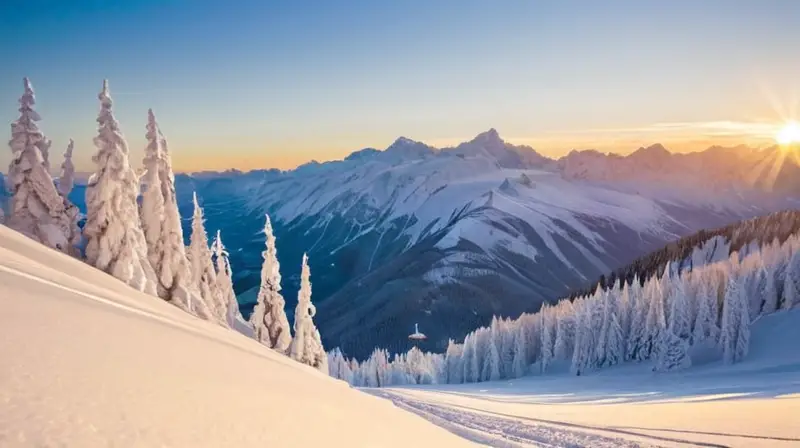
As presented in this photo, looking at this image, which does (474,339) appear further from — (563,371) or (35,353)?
(35,353)

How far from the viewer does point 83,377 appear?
7.35 m

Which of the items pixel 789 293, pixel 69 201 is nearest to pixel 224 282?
pixel 69 201

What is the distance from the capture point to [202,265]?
4031 centimetres

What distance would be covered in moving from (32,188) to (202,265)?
1480 cm

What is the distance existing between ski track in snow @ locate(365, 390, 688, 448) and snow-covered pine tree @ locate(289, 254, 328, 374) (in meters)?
18.2


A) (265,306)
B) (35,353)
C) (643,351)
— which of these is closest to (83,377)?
(35,353)

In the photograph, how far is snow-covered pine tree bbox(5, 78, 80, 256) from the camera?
2631 cm

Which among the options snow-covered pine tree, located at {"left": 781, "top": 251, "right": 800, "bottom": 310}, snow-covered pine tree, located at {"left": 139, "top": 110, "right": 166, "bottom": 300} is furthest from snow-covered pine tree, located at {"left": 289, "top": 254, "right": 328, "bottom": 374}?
snow-covered pine tree, located at {"left": 781, "top": 251, "right": 800, "bottom": 310}

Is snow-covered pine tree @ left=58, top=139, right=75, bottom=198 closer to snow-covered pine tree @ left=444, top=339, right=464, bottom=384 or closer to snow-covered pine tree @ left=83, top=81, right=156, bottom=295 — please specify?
snow-covered pine tree @ left=83, top=81, right=156, bottom=295

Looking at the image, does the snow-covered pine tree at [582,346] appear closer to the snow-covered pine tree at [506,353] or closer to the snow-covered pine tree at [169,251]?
the snow-covered pine tree at [506,353]

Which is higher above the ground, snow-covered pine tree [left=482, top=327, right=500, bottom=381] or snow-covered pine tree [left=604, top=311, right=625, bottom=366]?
snow-covered pine tree [left=604, top=311, right=625, bottom=366]

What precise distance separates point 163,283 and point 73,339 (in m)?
24.6

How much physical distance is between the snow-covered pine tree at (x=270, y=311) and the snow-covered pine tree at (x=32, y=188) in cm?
1451

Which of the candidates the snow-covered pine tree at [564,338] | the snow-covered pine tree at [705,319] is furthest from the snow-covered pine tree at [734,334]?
the snow-covered pine tree at [564,338]
